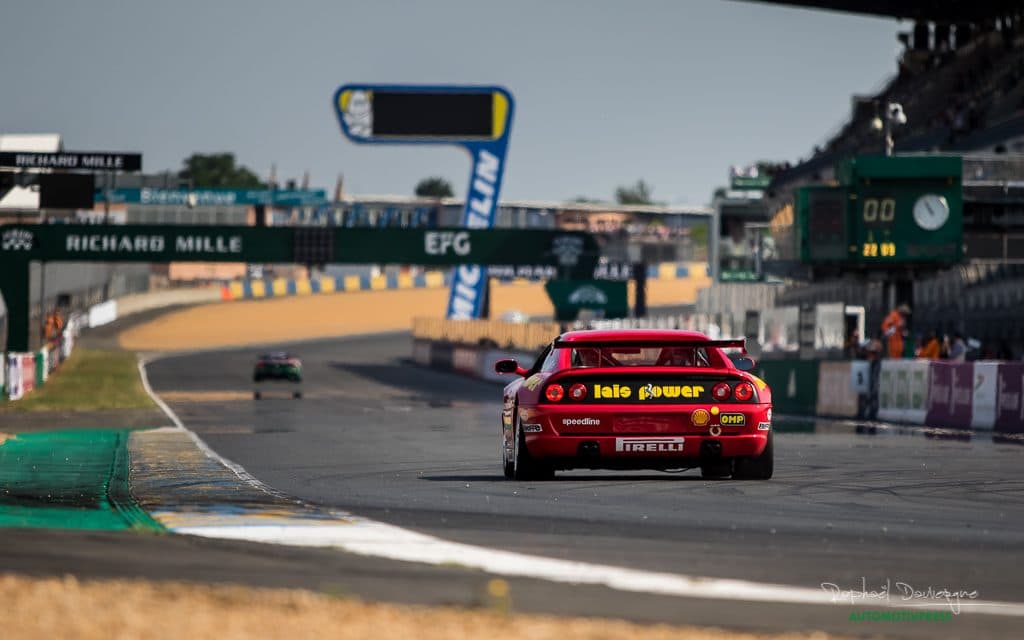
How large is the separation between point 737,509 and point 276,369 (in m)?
48.7

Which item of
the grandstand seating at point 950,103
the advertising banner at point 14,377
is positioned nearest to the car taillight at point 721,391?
the advertising banner at point 14,377

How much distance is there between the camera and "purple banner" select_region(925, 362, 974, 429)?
25.7 metres

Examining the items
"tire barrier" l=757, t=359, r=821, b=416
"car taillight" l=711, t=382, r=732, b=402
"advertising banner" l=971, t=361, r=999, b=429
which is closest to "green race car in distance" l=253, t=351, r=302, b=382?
"tire barrier" l=757, t=359, r=821, b=416

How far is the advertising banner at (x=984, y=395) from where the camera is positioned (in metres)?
24.9

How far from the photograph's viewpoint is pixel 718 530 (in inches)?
384

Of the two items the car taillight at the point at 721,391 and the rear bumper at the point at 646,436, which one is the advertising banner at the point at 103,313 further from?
the car taillight at the point at 721,391

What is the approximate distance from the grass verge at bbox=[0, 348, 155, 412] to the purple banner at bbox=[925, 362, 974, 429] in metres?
17.0

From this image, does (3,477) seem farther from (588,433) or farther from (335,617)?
(335,617)

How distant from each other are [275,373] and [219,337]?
42475 mm

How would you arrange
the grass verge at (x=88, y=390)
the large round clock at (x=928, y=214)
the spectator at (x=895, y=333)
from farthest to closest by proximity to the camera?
1. the grass verge at (x=88, y=390)
2. the large round clock at (x=928, y=214)
3. the spectator at (x=895, y=333)

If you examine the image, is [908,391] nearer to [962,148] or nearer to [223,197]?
[962,148]

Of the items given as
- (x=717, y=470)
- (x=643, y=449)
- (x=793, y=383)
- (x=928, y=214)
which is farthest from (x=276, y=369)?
(x=643, y=449)

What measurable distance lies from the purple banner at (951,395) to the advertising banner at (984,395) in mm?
128

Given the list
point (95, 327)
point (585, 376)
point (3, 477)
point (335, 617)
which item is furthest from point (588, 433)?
point (95, 327)
